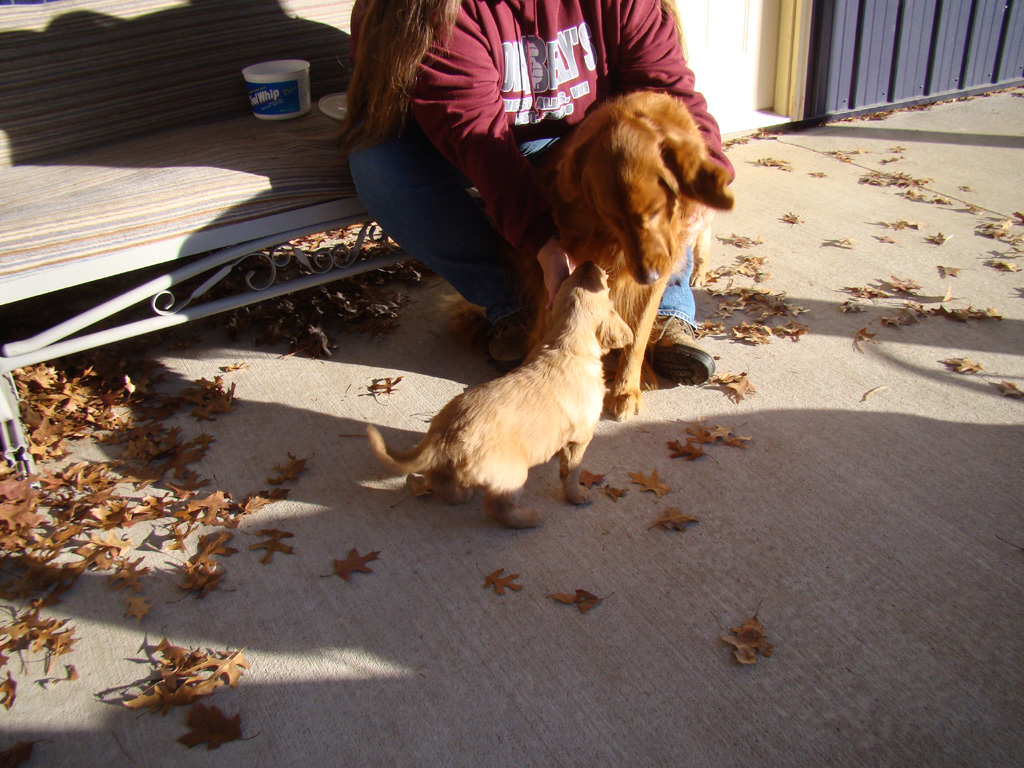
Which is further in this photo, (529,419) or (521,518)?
(521,518)

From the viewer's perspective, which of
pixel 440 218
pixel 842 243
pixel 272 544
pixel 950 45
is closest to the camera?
pixel 272 544

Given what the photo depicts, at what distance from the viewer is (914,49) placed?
19.9 ft

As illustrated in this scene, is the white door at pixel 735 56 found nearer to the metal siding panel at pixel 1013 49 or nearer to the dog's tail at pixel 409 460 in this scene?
the metal siding panel at pixel 1013 49

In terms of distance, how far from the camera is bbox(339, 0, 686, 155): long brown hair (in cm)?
249

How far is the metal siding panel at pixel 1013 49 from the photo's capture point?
633 centimetres

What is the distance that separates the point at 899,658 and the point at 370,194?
8.18ft

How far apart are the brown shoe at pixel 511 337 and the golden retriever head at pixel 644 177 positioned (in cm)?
73

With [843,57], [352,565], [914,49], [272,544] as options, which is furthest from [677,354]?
[914,49]

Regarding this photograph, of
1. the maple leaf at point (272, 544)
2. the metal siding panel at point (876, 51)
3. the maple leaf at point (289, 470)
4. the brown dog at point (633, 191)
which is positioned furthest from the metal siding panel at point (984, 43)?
the maple leaf at point (272, 544)

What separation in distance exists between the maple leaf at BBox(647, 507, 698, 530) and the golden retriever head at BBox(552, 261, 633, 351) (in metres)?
0.60

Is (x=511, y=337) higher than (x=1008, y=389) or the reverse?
higher

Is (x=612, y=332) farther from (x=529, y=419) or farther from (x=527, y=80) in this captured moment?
(x=527, y=80)

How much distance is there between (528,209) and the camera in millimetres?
2549

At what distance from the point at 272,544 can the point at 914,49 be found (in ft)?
22.3
